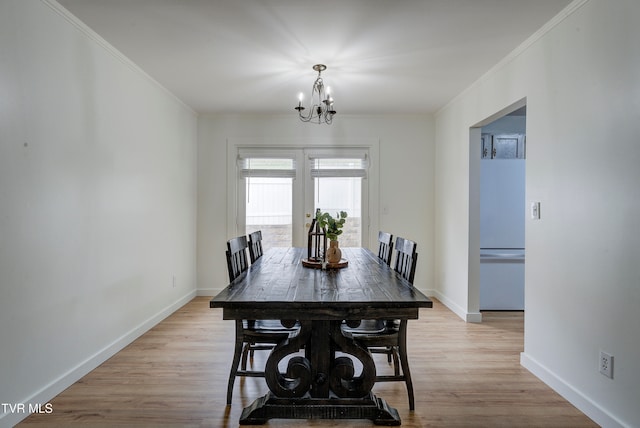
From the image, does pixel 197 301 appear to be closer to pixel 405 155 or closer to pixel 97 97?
pixel 97 97

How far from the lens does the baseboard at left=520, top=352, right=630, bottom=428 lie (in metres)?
1.84

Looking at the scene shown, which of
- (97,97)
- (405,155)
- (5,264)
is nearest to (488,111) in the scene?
(405,155)

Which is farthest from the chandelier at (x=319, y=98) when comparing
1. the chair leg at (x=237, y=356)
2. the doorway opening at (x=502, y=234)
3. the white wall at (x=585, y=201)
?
the doorway opening at (x=502, y=234)

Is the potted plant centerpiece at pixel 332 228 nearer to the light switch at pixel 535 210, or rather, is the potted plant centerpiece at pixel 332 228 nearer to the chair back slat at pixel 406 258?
the chair back slat at pixel 406 258

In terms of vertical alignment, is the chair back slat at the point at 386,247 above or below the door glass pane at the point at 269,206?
below

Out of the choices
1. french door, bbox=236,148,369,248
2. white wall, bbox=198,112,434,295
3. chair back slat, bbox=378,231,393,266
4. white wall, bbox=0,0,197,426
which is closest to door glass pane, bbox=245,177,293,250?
french door, bbox=236,148,369,248

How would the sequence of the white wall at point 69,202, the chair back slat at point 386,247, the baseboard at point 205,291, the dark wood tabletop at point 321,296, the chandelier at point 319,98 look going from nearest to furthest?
the dark wood tabletop at point 321,296 < the white wall at point 69,202 < the chair back slat at point 386,247 < the chandelier at point 319,98 < the baseboard at point 205,291

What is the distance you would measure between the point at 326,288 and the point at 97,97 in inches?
86.4

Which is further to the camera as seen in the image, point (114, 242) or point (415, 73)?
point (415, 73)

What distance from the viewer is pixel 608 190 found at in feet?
6.09

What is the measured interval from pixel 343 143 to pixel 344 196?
0.69m

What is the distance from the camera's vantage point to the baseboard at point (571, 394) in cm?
184

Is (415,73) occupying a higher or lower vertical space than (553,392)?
higher

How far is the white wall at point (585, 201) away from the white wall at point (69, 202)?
3.10 meters
